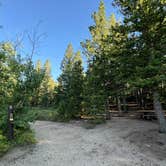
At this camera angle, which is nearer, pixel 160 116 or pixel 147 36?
pixel 160 116

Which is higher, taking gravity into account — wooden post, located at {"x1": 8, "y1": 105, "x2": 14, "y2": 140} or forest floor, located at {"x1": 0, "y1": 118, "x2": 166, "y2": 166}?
wooden post, located at {"x1": 8, "y1": 105, "x2": 14, "y2": 140}

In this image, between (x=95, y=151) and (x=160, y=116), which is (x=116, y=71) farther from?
(x=95, y=151)

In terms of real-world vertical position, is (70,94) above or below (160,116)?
above

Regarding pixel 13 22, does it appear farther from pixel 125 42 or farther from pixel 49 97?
pixel 49 97

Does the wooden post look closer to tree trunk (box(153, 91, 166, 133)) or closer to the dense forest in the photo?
the dense forest

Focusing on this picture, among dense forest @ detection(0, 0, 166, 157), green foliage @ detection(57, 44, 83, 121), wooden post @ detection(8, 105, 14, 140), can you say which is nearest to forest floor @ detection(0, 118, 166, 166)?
wooden post @ detection(8, 105, 14, 140)

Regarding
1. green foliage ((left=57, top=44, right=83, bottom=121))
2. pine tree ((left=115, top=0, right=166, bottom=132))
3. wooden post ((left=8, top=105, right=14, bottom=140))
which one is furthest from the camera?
green foliage ((left=57, top=44, right=83, bottom=121))

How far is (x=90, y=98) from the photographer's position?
14.2m

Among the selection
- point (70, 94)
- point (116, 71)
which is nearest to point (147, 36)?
point (116, 71)

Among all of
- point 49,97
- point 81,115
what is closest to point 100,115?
point 81,115

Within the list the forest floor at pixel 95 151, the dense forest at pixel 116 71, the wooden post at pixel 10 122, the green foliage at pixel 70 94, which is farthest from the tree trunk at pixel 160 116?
the green foliage at pixel 70 94

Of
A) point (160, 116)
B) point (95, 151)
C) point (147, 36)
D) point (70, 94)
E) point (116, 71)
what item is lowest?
point (95, 151)

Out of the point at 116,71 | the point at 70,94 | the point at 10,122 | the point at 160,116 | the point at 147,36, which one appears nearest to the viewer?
the point at 10,122

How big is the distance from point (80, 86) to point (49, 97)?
21009 millimetres
